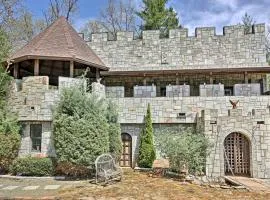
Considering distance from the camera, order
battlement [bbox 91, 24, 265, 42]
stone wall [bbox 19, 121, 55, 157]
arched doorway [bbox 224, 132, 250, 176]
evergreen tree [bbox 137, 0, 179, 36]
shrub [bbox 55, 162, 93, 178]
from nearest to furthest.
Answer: shrub [bbox 55, 162, 93, 178] → arched doorway [bbox 224, 132, 250, 176] → stone wall [bbox 19, 121, 55, 157] → battlement [bbox 91, 24, 265, 42] → evergreen tree [bbox 137, 0, 179, 36]

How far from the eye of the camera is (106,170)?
1201 centimetres

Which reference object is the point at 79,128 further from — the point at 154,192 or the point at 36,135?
the point at 154,192

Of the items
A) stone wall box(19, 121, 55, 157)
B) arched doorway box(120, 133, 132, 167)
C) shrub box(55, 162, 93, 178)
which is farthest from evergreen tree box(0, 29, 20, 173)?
arched doorway box(120, 133, 132, 167)

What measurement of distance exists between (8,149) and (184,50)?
12.3 m

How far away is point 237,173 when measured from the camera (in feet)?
46.6

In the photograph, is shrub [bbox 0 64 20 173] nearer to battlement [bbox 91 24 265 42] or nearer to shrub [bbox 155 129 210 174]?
shrub [bbox 155 129 210 174]

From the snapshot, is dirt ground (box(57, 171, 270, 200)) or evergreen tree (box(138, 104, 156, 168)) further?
evergreen tree (box(138, 104, 156, 168))

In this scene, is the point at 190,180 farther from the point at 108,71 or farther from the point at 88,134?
the point at 108,71

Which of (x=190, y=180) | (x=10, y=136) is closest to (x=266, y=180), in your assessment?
(x=190, y=180)

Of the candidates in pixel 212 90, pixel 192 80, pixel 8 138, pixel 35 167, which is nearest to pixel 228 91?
pixel 192 80

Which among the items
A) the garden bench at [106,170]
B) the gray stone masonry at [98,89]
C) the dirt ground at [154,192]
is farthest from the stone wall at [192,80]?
the dirt ground at [154,192]

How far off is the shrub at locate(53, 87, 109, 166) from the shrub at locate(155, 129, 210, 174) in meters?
2.81

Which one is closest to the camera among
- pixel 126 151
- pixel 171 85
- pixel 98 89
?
pixel 98 89

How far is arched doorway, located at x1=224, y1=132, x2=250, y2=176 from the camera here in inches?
556
